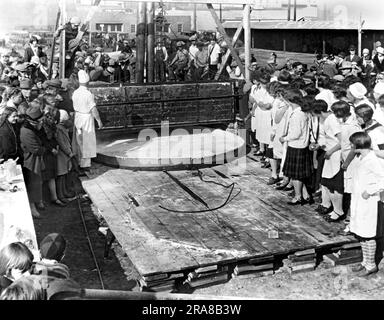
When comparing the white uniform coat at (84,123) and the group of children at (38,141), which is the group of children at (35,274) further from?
the white uniform coat at (84,123)

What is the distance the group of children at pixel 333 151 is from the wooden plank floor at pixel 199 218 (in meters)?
0.37

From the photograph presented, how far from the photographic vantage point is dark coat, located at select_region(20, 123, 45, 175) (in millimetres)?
8062

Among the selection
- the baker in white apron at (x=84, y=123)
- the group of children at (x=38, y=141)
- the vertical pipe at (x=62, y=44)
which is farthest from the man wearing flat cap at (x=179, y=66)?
the group of children at (x=38, y=141)

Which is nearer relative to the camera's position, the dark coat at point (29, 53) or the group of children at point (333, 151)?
the group of children at point (333, 151)

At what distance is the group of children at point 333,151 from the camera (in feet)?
20.2

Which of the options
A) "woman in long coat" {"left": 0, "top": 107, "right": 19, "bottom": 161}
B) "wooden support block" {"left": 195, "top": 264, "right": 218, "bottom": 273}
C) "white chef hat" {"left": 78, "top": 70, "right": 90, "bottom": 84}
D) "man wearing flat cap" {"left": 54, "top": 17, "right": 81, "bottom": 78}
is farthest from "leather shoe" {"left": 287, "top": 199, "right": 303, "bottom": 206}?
"man wearing flat cap" {"left": 54, "top": 17, "right": 81, "bottom": 78}

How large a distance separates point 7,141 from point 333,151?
440cm

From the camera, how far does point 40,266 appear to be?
14.3 feet

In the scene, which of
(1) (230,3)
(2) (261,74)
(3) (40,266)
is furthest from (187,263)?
(1) (230,3)

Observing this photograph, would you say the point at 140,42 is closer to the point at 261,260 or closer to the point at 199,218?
the point at 199,218

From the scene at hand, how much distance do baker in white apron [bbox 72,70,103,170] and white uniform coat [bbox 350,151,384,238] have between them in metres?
5.22

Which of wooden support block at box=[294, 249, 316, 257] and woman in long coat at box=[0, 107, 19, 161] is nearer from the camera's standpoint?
wooden support block at box=[294, 249, 316, 257]

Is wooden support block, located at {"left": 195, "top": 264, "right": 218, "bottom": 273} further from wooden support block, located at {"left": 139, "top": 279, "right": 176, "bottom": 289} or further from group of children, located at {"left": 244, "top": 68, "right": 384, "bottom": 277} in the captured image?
group of children, located at {"left": 244, "top": 68, "right": 384, "bottom": 277}

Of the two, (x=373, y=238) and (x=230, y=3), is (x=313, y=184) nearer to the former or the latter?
(x=373, y=238)
